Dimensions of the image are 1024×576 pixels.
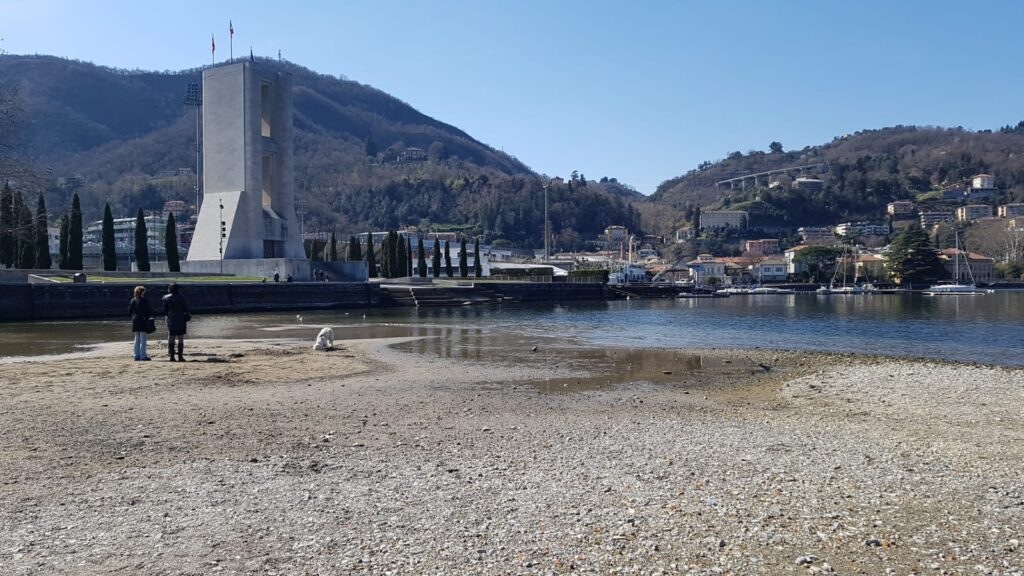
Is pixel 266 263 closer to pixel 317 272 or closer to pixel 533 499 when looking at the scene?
pixel 317 272

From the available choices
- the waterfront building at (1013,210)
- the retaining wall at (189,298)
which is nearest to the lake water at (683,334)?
the retaining wall at (189,298)

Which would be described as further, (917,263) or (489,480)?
(917,263)

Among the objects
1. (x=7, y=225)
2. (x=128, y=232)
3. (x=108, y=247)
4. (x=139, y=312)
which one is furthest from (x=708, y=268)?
(x=139, y=312)

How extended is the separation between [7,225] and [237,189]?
19704 mm

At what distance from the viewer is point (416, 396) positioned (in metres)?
12.2

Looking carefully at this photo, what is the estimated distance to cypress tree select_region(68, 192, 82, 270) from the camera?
4912cm

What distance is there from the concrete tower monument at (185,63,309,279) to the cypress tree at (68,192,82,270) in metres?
7.76

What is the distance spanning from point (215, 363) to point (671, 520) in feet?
39.7

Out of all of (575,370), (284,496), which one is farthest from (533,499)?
(575,370)

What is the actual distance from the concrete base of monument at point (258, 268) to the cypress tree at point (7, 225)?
11071 millimetres

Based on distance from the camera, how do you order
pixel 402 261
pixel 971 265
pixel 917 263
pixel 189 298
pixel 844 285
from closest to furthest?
1. pixel 189 298
2. pixel 402 261
3. pixel 917 263
4. pixel 844 285
5. pixel 971 265

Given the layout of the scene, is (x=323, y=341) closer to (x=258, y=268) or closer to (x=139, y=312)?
(x=139, y=312)

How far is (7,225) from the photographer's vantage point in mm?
38969

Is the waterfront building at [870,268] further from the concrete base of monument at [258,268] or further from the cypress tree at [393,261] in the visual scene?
the concrete base of monument at [258,268]
